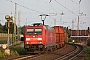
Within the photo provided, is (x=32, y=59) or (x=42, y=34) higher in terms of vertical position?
(x=42, y=34)

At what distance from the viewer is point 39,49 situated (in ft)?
84.7

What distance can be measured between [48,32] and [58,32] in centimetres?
1212

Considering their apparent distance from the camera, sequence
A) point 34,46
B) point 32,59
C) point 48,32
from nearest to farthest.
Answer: point 32,59 → point 34,46 → point 48,32

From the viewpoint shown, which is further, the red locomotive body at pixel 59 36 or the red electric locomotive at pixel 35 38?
the red locomotive body at pixel 59 36

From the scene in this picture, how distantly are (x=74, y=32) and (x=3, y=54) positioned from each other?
95125mm

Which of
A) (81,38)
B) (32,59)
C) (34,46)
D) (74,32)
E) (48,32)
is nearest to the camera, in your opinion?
(32,59)

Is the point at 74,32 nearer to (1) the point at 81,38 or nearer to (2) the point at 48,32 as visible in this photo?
(1) the point at 81,38

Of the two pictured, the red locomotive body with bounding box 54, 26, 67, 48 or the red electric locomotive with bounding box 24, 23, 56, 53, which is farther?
the red locomotive body with bounding box 54, 26, 67, 48

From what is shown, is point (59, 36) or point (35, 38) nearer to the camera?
point (35, 38)

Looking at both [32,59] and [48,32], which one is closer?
[32,59]

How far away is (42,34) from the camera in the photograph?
26.2m

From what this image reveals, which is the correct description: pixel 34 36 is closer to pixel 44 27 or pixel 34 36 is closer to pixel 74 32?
pixel 44 27

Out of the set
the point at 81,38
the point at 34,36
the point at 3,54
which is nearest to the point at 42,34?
the point at 34,36

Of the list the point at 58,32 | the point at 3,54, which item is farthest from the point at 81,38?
the point at 3,54
